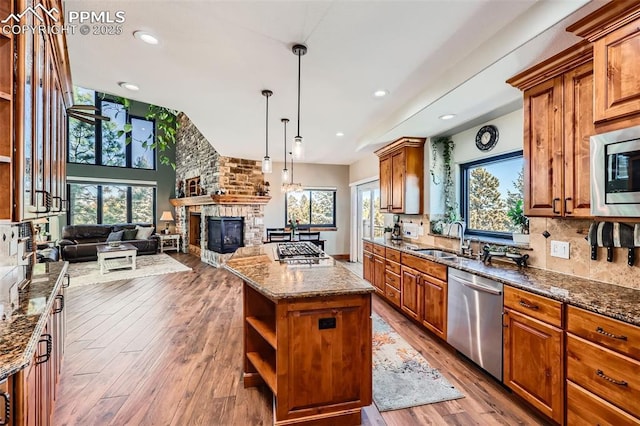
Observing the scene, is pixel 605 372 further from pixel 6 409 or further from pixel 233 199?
pixel 233 199

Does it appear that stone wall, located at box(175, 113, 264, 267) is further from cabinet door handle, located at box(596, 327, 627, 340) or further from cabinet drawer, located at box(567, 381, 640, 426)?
cabinet door handle, located at box(596, 327, 627, 340)

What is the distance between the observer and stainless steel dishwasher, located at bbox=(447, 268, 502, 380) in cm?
228

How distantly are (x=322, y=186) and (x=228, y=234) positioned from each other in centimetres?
259

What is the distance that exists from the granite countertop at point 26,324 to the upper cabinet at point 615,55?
9.06 ft

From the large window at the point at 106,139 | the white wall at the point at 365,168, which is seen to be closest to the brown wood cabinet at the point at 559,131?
the white wall at the point at 365,168

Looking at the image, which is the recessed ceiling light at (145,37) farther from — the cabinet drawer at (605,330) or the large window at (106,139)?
the large window at (106,139)

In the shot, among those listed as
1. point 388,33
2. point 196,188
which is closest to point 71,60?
point 388,33

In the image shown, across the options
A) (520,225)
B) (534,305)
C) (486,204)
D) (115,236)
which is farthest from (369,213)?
(115,236)

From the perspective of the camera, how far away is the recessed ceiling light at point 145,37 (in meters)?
2.06

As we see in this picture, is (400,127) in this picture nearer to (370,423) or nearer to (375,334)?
(375,334)

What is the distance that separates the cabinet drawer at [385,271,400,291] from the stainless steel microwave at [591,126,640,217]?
2.31 meters

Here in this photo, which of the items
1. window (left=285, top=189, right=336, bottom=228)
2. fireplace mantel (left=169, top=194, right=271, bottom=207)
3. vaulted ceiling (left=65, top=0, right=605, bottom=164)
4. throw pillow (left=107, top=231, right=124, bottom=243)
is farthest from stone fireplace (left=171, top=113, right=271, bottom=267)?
vaulted ceiling (left=65, top=0, right=605, bottom=164)

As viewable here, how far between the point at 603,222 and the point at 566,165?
0.44 meters

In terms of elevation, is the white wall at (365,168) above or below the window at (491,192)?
above
